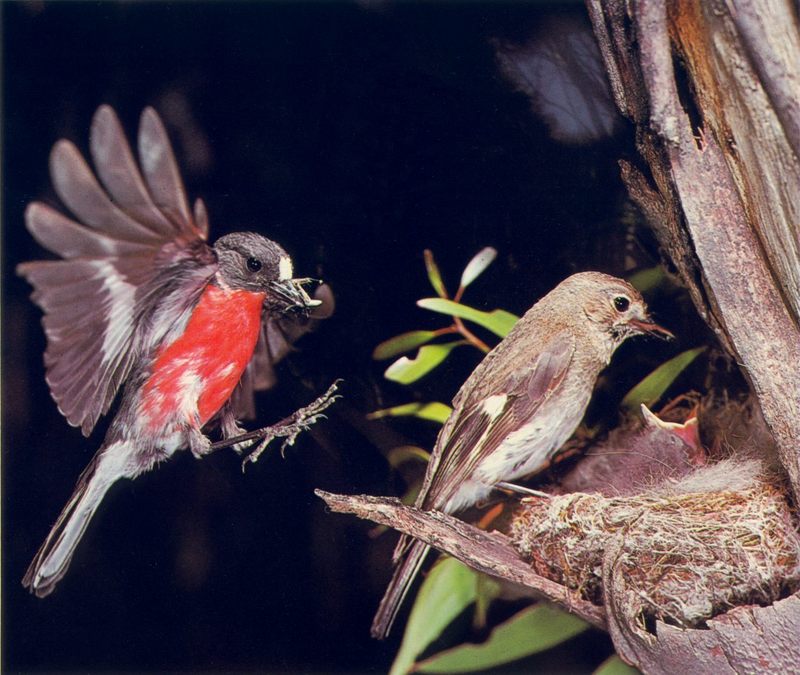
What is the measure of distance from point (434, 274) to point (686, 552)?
0.59 metres

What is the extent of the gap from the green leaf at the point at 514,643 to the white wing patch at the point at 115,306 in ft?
2.42

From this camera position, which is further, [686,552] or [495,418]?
[495,418]

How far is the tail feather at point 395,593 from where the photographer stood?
1257 millimetres

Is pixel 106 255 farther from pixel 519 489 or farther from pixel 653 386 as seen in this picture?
pixel 653 386

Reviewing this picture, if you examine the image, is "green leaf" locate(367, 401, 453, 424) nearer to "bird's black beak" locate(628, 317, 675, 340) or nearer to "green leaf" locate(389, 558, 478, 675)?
"green leaf" locate(389, 558, 478, 675)

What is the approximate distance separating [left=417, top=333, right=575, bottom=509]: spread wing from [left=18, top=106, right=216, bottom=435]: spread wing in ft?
1.65

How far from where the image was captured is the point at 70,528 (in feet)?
4.12

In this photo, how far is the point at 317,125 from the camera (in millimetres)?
1243

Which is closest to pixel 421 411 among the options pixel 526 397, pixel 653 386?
pixel 526 397

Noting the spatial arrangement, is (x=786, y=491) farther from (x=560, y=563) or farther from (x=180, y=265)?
(x=180, y=265)

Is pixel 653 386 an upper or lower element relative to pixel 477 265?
lower

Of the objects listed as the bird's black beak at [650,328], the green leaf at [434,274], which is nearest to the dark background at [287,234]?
the green leaf at [434,274]

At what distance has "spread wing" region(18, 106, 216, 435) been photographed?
115cm

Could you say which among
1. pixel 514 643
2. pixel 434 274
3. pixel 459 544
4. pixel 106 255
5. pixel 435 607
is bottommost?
pixel 514 643
